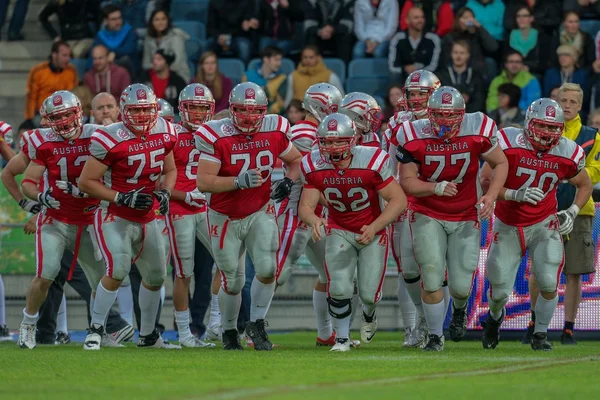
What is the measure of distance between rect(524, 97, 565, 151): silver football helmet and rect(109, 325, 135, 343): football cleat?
3470mm

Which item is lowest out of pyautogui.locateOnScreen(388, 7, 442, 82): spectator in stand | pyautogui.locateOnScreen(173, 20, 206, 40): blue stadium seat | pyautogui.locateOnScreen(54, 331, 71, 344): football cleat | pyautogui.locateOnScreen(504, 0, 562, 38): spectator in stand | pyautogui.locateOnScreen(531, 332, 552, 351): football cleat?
pyautogui.locateOnScreen(54, 331, 71, 344): football cleat

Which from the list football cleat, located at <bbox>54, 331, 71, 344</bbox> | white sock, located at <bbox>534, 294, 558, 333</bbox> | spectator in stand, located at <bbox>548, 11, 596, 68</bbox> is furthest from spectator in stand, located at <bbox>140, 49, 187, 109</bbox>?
white sock, located at <bbox>534, 294, 558, 333</bbox>

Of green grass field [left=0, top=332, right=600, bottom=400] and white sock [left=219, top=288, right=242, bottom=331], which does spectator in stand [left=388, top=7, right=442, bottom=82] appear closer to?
green grass field [left=0, top=332, right=600, bottom=400]

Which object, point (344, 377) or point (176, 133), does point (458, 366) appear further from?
point (176, 133)

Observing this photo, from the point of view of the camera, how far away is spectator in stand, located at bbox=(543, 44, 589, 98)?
1334cm

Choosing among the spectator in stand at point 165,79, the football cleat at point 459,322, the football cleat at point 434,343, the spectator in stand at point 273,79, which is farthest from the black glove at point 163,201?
the spectator in stand at point 165,79

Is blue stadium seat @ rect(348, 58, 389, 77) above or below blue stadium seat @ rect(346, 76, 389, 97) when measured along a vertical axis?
above

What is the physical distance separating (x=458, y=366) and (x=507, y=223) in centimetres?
168

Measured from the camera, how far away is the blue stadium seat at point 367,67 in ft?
47.9

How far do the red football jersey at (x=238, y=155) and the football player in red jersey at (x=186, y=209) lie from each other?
0.79 m

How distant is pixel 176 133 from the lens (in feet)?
30.3

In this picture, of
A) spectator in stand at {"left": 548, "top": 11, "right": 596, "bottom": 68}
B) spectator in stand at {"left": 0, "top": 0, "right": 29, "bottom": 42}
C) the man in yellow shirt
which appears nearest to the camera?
the man in yellow shirt

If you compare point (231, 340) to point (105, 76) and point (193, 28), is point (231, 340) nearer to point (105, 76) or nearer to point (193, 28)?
point (105, 76)

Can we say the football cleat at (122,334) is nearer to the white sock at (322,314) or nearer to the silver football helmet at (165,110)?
the white sock at (322,314)
